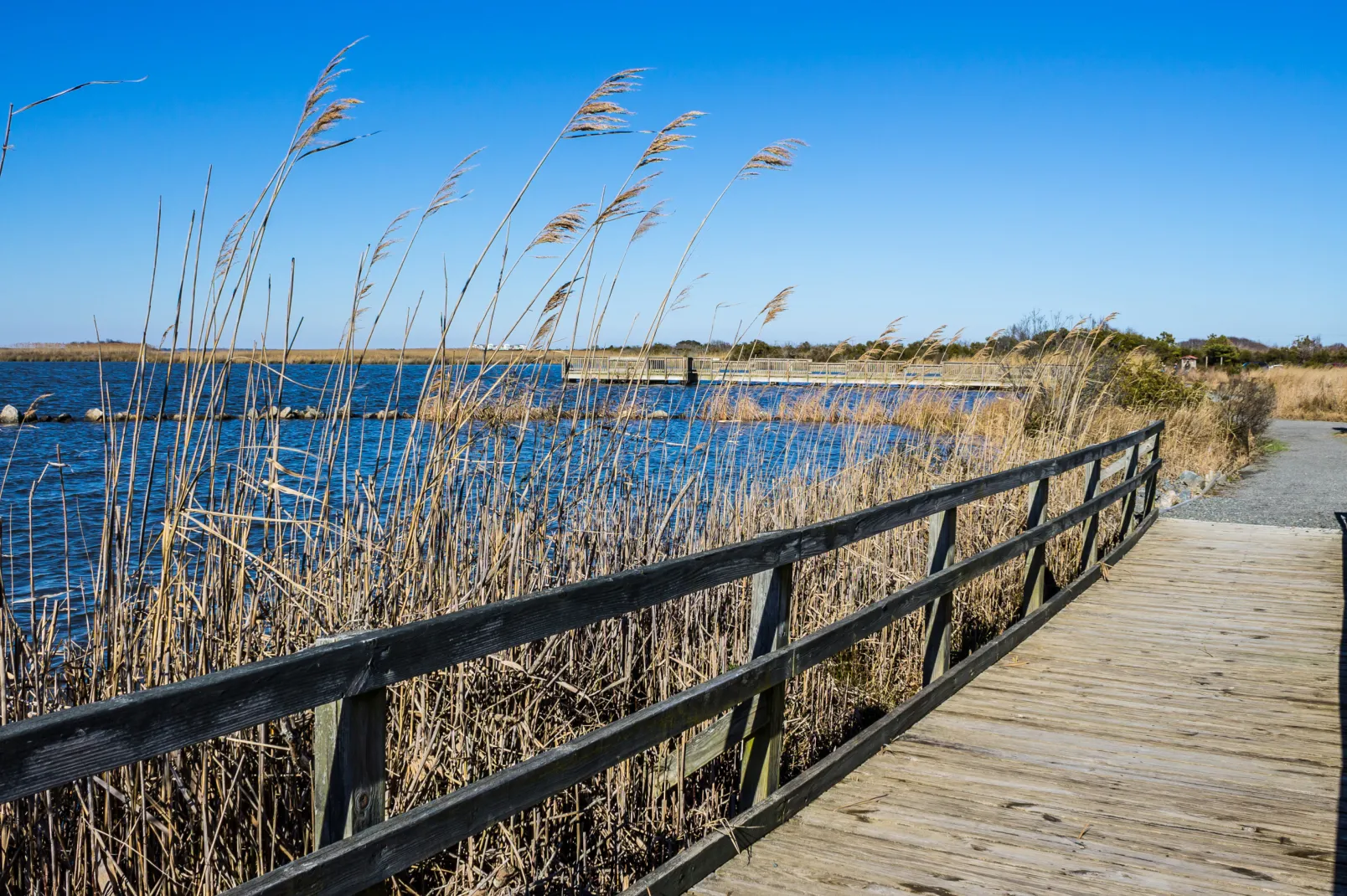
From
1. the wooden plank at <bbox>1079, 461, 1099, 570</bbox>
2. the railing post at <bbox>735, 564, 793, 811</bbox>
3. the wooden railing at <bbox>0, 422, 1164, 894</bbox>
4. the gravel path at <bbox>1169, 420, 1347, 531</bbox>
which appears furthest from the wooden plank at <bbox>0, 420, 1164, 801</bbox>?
the gravel path at <bbox>1169, 420, 1347, 531</bbox>

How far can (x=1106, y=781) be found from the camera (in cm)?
388

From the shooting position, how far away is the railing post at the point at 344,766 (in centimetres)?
191

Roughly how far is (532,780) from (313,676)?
723 millimetres

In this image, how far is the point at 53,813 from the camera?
2346mm

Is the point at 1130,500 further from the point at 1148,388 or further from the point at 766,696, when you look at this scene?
the point at 1148,388

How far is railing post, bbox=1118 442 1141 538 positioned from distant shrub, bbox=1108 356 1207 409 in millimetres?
8016

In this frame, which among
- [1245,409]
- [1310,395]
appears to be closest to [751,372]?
[1245,409]

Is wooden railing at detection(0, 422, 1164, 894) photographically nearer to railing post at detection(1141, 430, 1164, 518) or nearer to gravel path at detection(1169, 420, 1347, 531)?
railing post at detection(1141, 430, 1164, 518)

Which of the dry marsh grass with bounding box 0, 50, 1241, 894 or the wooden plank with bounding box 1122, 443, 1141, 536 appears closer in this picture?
the dry marsh grass with bounding box 0, 50, 1241, 894

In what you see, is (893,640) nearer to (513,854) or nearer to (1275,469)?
(513,854)

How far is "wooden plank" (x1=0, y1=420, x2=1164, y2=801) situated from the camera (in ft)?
4.74

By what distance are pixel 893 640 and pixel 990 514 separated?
2329mm

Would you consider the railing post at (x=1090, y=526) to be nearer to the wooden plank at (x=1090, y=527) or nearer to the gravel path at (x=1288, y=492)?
the wooden plank at (x=1090, y=527)

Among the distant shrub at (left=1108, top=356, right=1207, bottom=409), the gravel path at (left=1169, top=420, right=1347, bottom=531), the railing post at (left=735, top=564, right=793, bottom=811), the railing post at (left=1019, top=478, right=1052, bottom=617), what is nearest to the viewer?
the railing post at (left=735, top=564, right=793, bottom=811)
